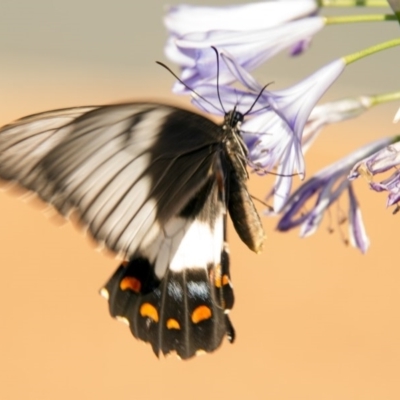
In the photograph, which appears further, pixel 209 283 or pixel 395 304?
pixel 395 304

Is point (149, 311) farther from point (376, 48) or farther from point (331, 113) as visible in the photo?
point (376, 48)

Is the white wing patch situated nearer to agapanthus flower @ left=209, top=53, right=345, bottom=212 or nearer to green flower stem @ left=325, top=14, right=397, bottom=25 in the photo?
agapanthus flower @ left=209, top=53, right=345, bottom=212

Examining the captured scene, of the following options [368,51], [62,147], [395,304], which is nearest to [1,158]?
[62,147]

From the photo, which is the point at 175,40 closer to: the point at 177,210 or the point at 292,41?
the point at 292,41

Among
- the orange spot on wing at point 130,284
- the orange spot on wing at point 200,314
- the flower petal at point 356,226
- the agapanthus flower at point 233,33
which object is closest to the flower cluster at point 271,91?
the agapanthus flower at point 233,33

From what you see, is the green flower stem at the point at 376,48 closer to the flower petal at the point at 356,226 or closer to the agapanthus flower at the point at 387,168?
the agapanthus flower at the point at 387,168

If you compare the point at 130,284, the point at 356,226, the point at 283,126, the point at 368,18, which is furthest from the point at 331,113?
the point at 130,284
